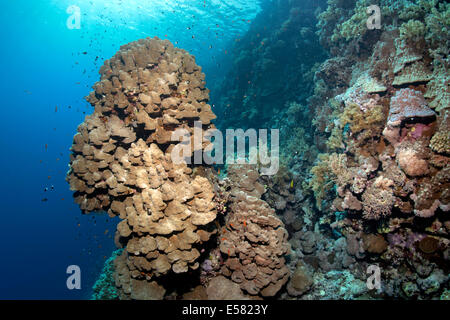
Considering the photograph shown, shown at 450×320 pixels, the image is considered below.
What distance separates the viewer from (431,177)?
428 cm

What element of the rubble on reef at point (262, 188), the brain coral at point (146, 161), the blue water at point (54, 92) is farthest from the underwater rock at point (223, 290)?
the blue water at point (54, 92)

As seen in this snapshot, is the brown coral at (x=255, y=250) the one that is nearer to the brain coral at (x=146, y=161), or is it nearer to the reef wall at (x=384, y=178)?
the brain coral at (x=146, y=161)

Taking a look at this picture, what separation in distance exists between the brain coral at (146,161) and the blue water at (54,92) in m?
2.01

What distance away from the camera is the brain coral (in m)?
3.92

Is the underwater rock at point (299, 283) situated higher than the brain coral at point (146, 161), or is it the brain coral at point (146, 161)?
the brain coral at point (146, 161)

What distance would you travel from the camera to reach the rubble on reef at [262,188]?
413 centimetres

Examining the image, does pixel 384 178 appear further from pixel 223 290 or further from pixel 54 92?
pixel 54 92

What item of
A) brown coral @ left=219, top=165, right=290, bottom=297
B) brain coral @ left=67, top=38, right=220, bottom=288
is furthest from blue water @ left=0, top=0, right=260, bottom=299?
Answer: brown coral @ left=219, top=165, right=290, bottom=297

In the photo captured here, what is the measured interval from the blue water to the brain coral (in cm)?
201

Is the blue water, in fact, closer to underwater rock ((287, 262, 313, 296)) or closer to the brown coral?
the brown coral

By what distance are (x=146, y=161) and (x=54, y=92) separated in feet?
291

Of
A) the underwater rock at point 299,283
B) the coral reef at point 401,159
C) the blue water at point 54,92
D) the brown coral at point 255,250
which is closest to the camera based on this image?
the coral reef at point 401,159
